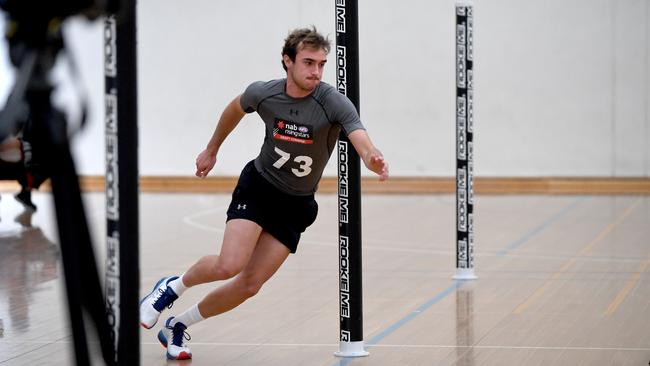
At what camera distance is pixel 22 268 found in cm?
997

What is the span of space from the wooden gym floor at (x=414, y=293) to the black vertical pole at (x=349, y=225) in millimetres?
158

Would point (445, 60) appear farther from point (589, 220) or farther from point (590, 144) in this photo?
point (589, 220)

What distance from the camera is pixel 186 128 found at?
737 inches

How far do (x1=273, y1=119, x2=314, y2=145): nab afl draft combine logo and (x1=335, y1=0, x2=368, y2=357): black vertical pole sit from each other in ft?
1.47

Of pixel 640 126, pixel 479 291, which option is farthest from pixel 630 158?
pixel 479 291

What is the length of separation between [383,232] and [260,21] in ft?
22.7

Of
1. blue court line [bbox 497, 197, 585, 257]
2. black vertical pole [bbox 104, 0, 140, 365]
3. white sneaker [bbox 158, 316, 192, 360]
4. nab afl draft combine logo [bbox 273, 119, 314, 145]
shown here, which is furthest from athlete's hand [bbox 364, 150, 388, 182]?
blue court line [bbox 497, 197, 585, 257]

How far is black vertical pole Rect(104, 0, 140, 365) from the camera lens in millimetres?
3256

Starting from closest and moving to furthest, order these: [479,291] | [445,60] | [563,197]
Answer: [479,291] < [563,197] < [445,60]

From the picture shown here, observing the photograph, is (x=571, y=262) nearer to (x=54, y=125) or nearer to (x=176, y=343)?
(x=176, y=343)

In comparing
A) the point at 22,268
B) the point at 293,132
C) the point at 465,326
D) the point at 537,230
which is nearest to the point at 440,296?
the point at 465,326

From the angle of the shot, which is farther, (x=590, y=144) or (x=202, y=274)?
(x=590, y=144)

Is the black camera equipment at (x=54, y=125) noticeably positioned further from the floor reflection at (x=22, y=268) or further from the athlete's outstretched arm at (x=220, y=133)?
the floor reflection at (x=22, y=268)

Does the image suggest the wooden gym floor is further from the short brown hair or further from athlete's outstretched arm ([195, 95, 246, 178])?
the short brown hair
